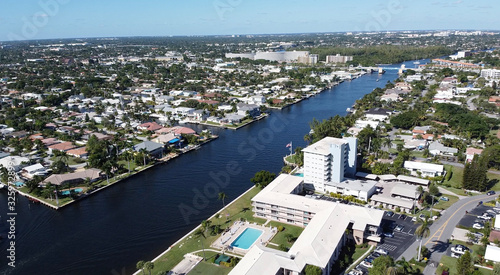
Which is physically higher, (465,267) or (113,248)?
(465,267)

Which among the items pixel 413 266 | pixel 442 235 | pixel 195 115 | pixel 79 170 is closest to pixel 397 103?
pixel 195 115

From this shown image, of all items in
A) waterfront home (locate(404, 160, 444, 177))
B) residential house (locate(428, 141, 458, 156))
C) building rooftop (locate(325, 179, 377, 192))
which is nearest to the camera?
building rooftop (locate(325, 179, 377, 192))

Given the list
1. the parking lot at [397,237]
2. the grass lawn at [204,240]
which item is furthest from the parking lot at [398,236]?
the grass lawn at [204,240]

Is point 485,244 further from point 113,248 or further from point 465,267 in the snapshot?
point 113,248

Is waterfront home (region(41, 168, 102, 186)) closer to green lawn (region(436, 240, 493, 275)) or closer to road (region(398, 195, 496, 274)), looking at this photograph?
road (region(398, 195, 496, 274))

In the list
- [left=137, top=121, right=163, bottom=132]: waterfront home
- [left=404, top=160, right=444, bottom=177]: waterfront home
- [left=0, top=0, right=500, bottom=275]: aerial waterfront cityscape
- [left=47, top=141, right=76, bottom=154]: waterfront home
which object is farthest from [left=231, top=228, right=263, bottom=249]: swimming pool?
[left=137, top=121, right=163, bottom=132]: waterfront home

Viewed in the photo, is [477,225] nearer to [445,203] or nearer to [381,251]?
[445,203]
